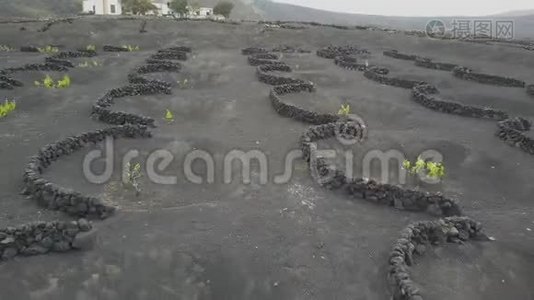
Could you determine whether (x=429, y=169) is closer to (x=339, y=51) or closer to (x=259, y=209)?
(x=259, y=209)

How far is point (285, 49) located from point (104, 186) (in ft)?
131

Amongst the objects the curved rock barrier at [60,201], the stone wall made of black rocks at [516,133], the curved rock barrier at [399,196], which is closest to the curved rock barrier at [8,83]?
the curved rock barrier at [60,201]

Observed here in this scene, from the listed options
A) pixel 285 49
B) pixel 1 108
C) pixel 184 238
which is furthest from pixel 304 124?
pixel 285 49

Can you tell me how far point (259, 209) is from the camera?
17.6m

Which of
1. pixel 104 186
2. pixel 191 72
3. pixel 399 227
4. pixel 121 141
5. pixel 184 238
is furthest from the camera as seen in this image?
pixel 191 72

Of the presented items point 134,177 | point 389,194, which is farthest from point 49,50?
point 389,194

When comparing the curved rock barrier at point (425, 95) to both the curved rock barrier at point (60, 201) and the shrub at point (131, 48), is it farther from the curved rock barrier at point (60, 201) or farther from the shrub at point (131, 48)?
the shrub at point (131, 48)

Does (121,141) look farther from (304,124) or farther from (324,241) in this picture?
(324,241)

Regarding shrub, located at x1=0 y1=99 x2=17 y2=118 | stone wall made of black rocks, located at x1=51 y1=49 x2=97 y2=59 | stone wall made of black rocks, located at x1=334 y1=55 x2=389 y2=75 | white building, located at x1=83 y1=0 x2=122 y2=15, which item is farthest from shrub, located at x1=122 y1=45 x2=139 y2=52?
white building, located at x1=83 y1=0 x2=122 y2=15

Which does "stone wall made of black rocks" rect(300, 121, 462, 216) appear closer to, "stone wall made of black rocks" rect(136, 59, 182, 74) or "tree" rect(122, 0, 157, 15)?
"stone wall made of black rocks" rect(136, 59, 182, 74)

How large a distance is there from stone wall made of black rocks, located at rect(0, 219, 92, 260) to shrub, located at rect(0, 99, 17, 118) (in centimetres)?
1565

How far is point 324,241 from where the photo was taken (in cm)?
1547

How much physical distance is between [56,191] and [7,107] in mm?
13749

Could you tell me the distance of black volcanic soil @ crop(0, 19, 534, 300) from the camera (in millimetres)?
13555
